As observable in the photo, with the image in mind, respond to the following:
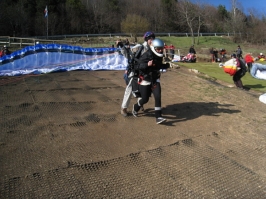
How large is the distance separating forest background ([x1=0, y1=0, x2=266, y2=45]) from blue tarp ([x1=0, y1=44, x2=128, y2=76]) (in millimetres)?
26507

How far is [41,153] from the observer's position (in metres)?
3.97

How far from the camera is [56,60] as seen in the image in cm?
1262

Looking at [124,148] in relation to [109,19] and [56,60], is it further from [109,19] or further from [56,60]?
[109,19]

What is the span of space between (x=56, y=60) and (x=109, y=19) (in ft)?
129

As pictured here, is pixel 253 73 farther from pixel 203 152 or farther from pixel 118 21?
pixel 118 21

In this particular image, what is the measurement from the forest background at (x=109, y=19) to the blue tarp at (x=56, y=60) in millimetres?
26507

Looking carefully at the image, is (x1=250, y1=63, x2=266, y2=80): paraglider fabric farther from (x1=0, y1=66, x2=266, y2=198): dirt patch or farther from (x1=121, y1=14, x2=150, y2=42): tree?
(x1=121, y1=14, x2=150, y2=42): tree

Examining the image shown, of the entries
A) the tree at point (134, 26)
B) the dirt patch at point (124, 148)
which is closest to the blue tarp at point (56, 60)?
the dirt patch at point (124, 148)

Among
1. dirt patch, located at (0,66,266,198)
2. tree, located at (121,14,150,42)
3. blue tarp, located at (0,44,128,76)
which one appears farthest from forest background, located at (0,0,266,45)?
dirt patch, located at (0,66,266,198)

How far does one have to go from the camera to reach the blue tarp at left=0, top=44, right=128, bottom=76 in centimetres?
1136

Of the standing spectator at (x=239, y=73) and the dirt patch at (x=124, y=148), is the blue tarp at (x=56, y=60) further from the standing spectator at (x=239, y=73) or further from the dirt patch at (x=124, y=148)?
the standing spectator at (x=239, y=73)

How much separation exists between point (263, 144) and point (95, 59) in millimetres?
10207

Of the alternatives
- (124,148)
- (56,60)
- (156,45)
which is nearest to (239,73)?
(156,45)

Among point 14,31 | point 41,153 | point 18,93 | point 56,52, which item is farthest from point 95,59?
point 14,31
